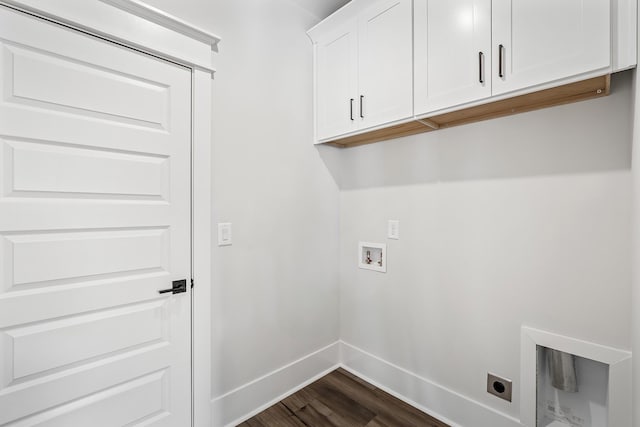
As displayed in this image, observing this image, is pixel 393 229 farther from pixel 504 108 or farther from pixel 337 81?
pixel 337 81

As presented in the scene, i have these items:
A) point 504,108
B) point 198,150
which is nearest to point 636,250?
point 504,108

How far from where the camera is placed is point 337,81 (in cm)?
202

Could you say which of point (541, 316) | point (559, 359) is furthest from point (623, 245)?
point (559, 359)

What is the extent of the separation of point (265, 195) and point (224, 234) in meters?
0.37

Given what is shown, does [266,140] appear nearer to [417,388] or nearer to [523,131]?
[523,131]

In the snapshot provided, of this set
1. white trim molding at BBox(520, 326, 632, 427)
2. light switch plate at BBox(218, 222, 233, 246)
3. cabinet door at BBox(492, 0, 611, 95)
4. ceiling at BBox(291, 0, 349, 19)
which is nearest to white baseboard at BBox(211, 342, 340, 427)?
light switch plate at BBox(218, 222, 233, 246)

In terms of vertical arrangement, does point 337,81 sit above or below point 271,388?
above

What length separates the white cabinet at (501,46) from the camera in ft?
3.62

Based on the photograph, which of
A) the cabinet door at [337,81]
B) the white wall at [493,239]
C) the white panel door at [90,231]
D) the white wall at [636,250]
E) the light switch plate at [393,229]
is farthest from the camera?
the light switch plate at [393,229]

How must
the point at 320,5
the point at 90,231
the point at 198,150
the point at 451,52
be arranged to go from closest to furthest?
the point at 90,231, the point at 451,52, the point at 198,150, the point at 320,5

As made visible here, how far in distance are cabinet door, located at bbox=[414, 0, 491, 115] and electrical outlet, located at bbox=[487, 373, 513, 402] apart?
1468mm

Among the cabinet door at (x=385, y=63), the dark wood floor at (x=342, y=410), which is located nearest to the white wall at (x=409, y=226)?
the dark wood floor at (x=342, y=410)

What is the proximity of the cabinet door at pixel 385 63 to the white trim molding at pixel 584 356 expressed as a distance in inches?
52.3

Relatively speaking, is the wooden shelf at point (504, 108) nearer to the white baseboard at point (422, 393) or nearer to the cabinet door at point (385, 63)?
the cabinet door at point (385, 63)
